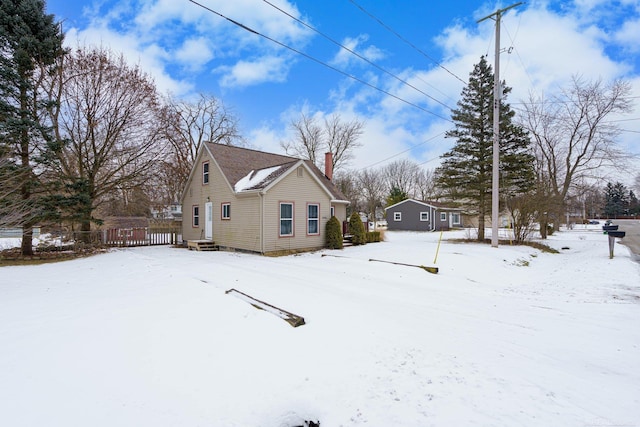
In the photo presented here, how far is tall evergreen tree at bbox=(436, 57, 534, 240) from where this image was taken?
19.5 meters

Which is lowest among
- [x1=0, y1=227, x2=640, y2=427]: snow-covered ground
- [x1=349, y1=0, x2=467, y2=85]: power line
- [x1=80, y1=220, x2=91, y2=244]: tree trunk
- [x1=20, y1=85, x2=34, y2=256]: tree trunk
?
[x1=0, y1=227, x2=640, y2=427]: snow-covered ground

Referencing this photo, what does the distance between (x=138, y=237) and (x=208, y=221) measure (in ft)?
14.4

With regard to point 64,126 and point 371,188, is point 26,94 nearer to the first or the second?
point 64,126

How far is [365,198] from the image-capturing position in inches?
2098

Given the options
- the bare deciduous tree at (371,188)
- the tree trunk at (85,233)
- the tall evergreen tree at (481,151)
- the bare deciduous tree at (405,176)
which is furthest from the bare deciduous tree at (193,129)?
the bare deciduous tree at (405,176)

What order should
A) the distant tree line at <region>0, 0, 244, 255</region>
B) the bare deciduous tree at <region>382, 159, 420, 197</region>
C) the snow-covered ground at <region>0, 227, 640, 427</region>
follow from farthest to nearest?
the bare deciduous tree at <region>382, 159, 420, 197</region>
the distant tree line at <region>0, 0, 244, 255</region>
the snow-covered ground at <region>0, 227, 640, 427</region>

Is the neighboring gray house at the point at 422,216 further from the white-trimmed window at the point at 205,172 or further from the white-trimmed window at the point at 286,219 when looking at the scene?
the white-trimmed window at the point at 205,172

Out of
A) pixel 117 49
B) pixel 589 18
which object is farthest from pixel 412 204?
pixel 117 49

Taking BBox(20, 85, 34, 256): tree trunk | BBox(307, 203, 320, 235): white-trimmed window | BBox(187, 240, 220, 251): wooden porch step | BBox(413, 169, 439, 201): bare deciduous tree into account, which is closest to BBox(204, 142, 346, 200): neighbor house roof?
BBox(307, 203, 320, 235): white-trimmed window

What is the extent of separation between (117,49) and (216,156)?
7454 mm

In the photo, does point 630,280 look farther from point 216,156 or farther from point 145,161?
point 145,161

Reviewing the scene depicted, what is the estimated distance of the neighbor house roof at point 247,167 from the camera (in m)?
14.6

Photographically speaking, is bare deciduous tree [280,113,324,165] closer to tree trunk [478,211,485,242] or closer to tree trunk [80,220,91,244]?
tree trunk [478,211,485,242]

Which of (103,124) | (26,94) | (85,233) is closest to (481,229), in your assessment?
(85,233)
